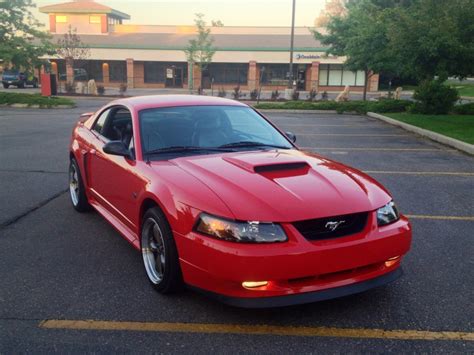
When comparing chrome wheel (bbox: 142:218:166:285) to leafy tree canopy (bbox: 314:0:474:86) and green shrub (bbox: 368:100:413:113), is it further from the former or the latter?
green shrub (bbox: 368:100:413:113)

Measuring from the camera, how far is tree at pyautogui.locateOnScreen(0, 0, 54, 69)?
26.7 metres

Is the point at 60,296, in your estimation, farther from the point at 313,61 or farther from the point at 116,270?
the point at 313,61

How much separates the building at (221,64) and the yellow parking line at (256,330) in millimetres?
46338

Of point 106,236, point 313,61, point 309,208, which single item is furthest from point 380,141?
point 313,61

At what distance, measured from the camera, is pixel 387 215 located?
364 cm

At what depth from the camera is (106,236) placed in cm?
525

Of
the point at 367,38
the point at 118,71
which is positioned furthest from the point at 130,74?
the point at 367,38

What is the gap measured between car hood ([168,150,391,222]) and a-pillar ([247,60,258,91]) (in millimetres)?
47758

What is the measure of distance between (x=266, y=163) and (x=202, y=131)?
0.98 metres

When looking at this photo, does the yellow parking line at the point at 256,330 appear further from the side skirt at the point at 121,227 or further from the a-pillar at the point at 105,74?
the a-pillar at the point at 105,74

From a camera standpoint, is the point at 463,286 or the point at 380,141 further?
the point at 380,141

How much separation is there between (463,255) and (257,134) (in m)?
2.35

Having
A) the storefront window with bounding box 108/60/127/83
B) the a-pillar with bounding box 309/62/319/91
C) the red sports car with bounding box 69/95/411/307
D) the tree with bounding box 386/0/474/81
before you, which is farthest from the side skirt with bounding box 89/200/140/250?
the storefront window with bounding box 108/60/127/83

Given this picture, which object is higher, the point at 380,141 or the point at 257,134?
the point at 257,134
